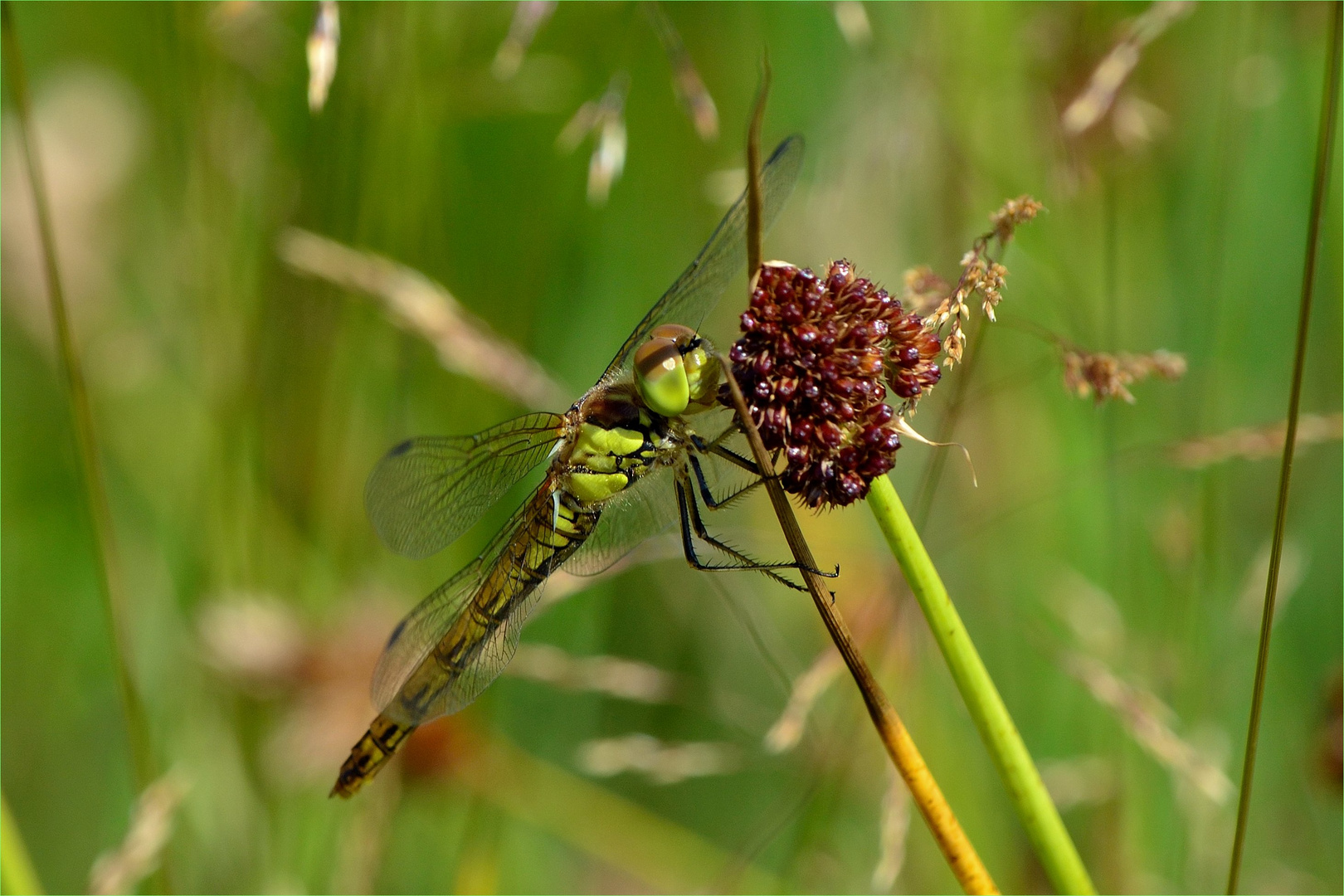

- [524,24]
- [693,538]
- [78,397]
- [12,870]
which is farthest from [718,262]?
[12,870]

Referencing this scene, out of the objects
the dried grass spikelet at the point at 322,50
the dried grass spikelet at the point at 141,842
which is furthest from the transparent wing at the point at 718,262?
the dried grass spikelet at the point at 141,842

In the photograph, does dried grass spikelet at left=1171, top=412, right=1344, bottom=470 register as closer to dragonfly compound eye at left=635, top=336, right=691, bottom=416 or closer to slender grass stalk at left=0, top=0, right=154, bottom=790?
dragonfly compound eye at left=635, top=336, right=691, bottom=416

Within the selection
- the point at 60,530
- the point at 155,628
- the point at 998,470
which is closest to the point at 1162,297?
the point at 998,470

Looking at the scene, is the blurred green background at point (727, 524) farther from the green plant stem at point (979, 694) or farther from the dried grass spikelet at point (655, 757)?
the green plant stem at point (979, 694)

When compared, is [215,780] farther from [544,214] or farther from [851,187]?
[851,187]

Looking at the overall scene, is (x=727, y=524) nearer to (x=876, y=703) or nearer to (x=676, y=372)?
(x=676, y=372)

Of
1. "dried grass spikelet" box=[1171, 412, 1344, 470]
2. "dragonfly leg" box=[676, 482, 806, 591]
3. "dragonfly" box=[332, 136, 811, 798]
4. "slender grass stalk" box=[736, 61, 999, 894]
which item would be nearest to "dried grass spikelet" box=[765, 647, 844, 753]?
"dragonfly leg" box=[676, 482, 806, 591]
